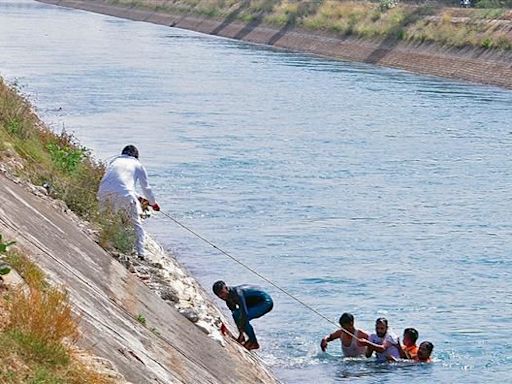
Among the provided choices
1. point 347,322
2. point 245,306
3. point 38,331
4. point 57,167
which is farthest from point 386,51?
point 38,331

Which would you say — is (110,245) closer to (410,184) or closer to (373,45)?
(410,184)

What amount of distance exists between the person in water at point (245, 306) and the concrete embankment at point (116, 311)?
12.2 inches

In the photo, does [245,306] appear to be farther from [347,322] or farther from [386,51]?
[386,51]

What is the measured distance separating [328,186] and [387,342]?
1293 centimetres

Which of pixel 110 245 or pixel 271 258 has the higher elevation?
pixel 110 245

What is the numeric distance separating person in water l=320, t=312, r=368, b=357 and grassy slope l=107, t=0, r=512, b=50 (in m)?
41.2

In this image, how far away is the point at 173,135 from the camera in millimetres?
37000

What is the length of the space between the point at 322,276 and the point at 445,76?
126ft

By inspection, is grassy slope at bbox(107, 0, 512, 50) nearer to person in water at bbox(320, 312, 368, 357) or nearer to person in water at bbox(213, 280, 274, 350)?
person in water at bbox(320, 312, 368, 357)

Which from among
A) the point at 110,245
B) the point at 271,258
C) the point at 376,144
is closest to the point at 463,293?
the point at 271,258

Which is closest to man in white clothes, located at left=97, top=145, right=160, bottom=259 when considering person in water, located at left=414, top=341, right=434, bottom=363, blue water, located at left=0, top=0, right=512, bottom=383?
blue water, located at left=0, top=0, right=512, bottom=383

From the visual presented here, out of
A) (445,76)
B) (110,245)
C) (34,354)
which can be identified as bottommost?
(445,76)

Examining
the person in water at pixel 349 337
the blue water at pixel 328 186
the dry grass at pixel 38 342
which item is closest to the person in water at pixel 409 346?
the blue water at pixel 328 186

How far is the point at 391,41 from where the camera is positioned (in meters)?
67.0
